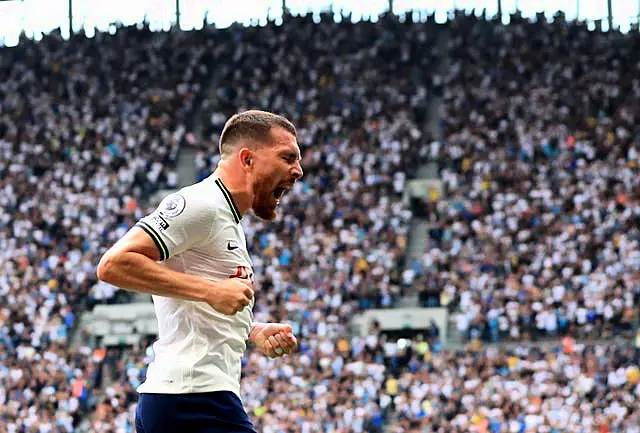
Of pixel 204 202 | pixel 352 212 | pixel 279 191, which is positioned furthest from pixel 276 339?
pixel 352 212

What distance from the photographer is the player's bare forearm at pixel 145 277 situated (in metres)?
4.61

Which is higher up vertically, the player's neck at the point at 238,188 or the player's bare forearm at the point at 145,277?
the player's neck at the point at 238,188

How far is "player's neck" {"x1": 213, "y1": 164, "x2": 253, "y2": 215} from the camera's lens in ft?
16.6

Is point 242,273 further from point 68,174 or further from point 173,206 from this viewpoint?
point 68,174

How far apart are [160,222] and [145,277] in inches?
8.7

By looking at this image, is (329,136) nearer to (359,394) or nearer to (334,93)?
(334,93)

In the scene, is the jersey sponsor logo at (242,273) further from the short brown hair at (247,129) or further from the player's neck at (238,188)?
the short brown hair at (247,129)

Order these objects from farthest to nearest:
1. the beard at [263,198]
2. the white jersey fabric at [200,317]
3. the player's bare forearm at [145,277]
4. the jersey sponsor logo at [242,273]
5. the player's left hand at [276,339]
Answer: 1. the player's left hand at [276,339]
2. the beard at [263,198]
3. the jersey sponsor logo at [242,273]
4. the white jersey fabric at [200,317]
5. the player's bare forearm at [145,277]

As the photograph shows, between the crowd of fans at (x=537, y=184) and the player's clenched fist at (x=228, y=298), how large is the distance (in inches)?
745

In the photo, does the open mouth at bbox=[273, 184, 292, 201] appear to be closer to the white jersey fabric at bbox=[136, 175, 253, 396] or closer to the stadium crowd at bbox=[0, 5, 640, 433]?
the white jersey fabric at bbox=[136, 175, 253, 396]

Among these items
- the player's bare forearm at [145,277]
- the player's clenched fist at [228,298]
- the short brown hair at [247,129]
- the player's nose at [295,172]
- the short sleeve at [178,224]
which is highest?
the short brown hair at [247,129]

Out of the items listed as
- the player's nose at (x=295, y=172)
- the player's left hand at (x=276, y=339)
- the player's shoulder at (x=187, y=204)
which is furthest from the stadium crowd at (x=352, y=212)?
the player's shoulder at (x=187, y=204)

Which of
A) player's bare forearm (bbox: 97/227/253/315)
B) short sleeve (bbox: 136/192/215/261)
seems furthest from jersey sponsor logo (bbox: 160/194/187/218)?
player's bare forearm (bbox: 97/227/253/315)

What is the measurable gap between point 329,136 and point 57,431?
35.4 feet
